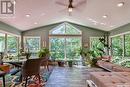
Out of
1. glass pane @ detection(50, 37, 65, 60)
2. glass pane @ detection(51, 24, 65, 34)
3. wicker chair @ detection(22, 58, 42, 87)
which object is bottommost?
wicker chair @ detection(22, 58, 42, 87)

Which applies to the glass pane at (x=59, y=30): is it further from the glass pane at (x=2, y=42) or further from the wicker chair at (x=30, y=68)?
the wicker chair at (x=30, y=68)

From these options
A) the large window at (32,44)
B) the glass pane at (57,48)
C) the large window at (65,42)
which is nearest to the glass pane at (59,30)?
the large window at (65,42)

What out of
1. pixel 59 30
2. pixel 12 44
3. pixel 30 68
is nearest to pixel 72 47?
pixel 59 30

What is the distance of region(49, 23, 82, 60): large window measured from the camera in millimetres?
13453

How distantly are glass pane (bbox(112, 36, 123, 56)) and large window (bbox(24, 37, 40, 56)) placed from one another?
5172mm

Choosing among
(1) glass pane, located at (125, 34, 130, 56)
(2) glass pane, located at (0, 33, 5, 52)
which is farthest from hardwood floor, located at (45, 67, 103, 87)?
(2) glass pane, located at (0, 33, 5, 52)

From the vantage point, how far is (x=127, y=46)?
9234 mm

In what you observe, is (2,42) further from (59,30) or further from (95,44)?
(95,44)

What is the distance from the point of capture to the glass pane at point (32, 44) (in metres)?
13.4

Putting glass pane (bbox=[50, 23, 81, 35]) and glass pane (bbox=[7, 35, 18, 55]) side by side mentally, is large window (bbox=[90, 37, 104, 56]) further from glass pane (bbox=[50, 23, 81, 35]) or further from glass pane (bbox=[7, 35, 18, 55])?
glass pane (bbox=[7, 35, 18, 55])

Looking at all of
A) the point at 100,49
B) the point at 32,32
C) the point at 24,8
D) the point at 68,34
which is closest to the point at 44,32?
the point at 32,32

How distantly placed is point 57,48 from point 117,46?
4.45 metres

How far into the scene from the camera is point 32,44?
44.2 ft

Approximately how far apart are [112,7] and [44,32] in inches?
284
